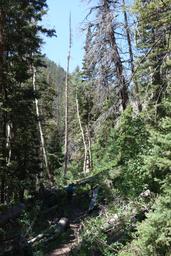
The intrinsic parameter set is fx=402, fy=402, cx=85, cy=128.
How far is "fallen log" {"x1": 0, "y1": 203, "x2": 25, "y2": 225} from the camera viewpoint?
15.2m

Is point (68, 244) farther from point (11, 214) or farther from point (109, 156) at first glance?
point (109, 156)

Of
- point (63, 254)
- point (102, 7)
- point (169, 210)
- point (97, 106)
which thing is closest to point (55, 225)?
point (63, 254)

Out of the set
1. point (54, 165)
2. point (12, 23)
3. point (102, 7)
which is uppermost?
point (102, 7)

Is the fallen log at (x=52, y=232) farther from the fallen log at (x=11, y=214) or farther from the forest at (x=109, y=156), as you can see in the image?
the fallen log at (x=11, y=214)

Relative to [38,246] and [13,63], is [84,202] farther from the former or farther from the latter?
[13,63]

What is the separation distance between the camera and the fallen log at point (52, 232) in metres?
14.7

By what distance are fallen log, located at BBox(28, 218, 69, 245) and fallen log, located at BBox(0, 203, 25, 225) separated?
1.34 metres

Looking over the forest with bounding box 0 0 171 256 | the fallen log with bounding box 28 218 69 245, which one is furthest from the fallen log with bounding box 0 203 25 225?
the fallen log with bounding box 28 218 69 245

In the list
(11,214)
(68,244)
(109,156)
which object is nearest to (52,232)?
(68,244)

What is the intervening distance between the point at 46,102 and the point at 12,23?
938 inches

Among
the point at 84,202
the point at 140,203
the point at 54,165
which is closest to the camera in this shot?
the point at 140,203

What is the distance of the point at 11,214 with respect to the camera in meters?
15.9

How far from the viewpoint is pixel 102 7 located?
20.3m

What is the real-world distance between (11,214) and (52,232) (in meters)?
1.80
